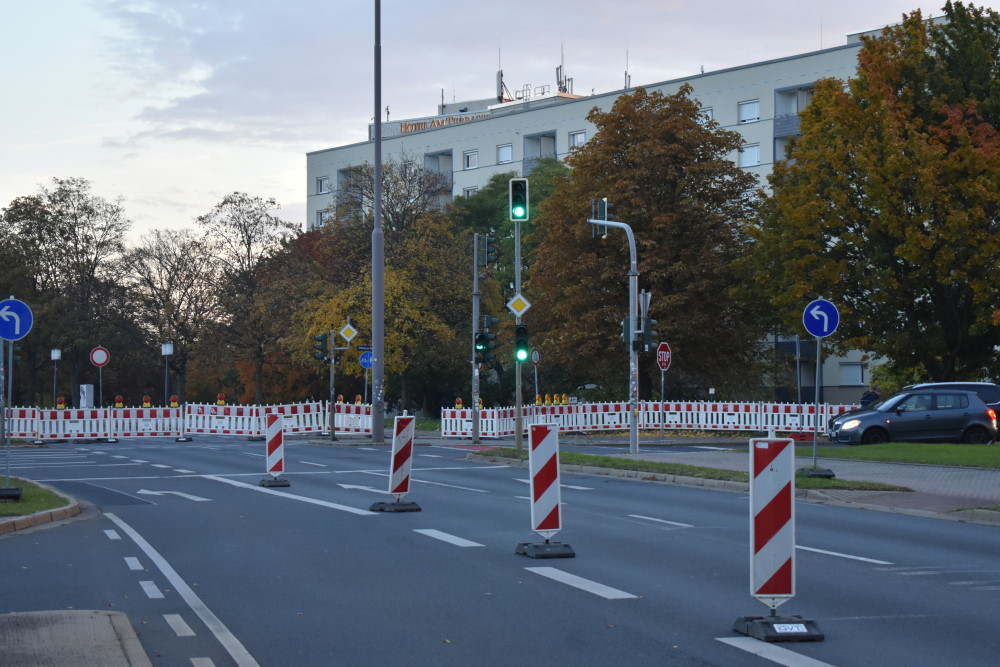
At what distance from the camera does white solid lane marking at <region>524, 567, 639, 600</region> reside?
9.90m

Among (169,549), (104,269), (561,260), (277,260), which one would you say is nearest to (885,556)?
(169,549)

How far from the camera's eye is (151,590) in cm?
1038

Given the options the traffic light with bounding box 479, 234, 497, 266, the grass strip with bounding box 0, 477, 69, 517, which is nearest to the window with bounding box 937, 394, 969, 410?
the traffic light with bounding box 479, 234, 497, 266

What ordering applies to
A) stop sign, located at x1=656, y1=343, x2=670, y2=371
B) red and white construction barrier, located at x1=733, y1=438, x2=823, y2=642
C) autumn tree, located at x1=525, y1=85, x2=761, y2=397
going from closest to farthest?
red and white construction barrier, located at x1=733, y1=438, x2=823, y2=642 → stop sign, located at x1=656, y1=343, x2=670, y2=371 → autumn tree, located at x1=525, y1=85, x2=761, y2=397

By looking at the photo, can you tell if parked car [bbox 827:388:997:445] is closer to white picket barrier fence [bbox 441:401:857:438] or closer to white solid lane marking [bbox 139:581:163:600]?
white picket barrier fence [bbox 441:401:857:438]

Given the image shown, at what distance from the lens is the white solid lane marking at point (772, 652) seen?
747 cm

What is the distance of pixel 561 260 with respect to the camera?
48.9 m

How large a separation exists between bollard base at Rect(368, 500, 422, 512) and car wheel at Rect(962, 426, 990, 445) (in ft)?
63.6

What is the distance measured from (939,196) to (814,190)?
4.66 m

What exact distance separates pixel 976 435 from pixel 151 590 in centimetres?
2603

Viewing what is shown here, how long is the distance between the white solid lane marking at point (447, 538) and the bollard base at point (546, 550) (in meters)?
0.95

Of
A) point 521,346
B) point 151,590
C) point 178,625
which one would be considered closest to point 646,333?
point 521,346

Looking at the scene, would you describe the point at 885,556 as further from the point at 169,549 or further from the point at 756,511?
the point at 169,549

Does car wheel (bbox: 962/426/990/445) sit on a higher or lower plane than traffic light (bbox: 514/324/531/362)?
lower
